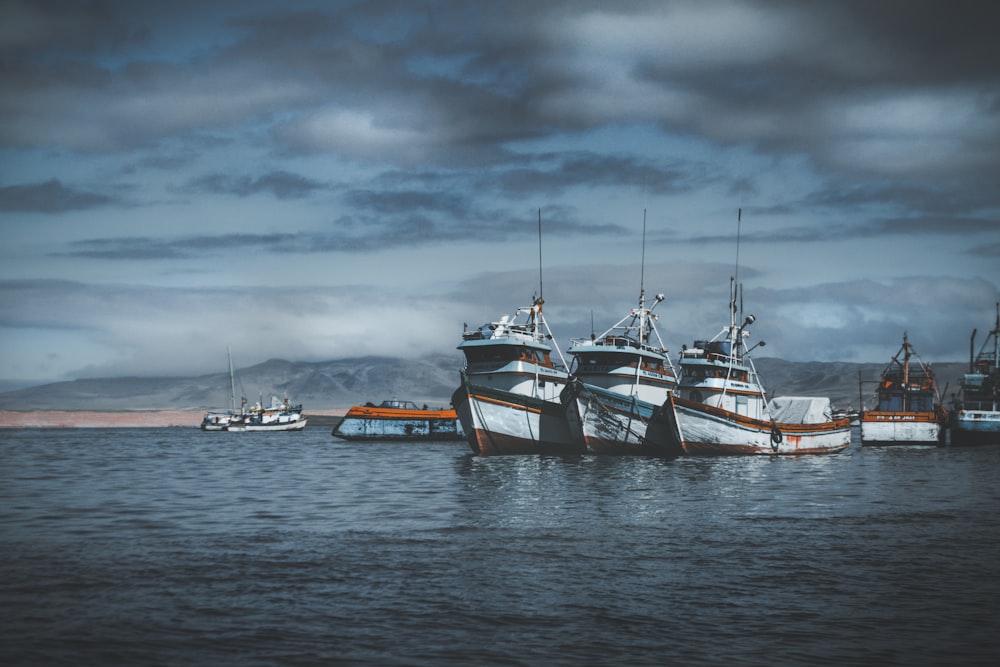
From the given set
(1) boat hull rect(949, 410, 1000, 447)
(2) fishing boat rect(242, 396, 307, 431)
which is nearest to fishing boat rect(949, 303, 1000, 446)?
(1) boat hull rect(949, 410, 1000, 447)

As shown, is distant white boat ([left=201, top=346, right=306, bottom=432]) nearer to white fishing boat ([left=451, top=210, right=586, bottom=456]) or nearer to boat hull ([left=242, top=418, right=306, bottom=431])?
boat hull ([left=242, top=418, right=306, bottom=431])

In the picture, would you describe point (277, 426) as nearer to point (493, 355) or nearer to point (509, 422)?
point (493, 355)

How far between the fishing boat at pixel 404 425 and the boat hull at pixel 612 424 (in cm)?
4597

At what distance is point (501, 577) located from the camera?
21.3 meters

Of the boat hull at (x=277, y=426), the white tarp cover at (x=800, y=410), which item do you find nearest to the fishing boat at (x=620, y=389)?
the white tarp cover at (x=800, y=410)

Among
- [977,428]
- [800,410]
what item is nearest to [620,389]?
[800,410]

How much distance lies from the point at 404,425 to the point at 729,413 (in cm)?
5579

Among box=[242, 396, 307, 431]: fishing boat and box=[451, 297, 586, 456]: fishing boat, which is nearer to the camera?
box=[451, 297, 586, 456]: fishing boat

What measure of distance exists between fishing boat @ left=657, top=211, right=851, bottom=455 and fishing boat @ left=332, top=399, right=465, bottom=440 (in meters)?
45.1

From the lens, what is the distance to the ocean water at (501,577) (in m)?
15.5

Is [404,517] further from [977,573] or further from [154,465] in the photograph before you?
[154,465]

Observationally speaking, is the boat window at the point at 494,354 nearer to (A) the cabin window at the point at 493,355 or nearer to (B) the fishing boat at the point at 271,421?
(A) the cabin window at the point at 493,355

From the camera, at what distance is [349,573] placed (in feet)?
71.5

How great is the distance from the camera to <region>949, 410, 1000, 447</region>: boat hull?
9100 cm
